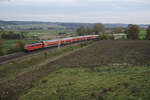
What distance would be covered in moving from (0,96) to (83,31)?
8607cm

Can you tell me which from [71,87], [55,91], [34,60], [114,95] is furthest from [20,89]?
[34,60]

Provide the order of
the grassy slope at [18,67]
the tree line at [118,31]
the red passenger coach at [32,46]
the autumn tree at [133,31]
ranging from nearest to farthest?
1. the grassy slope at [18,67]
2. the red passenger coach at [32,46]
3. the autumn tree at [133,31]
4. the tree line at [118,31]

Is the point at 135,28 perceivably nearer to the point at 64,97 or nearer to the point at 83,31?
the point at 83,31

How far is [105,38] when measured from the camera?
71625 millimetres

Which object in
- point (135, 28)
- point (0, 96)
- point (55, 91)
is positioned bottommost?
point (0, 96)

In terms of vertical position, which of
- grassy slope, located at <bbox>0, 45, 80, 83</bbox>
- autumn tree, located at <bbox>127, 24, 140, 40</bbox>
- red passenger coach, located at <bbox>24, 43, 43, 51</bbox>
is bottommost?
grassy slope, located at <bbox>0, 45, 80, 83</bbox>

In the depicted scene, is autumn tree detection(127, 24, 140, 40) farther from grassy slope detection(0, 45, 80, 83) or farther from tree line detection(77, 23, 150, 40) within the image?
grassy slope detection(0, 45, 80, 83)

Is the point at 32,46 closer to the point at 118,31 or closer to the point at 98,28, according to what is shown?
the point at 98,28

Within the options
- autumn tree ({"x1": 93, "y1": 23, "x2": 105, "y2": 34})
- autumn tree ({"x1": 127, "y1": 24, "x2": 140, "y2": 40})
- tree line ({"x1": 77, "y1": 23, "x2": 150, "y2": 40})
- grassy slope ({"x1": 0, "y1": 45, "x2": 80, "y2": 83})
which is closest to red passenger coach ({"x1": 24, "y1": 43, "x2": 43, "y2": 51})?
grassy slope ({"x1": 0, "y1": 45, "x2": 80, "y2": 83})

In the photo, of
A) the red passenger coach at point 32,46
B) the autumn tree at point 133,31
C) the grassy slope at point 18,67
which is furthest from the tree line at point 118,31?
the grassy slope at point 18,67

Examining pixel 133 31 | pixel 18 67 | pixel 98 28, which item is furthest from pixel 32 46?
pixel 98 28

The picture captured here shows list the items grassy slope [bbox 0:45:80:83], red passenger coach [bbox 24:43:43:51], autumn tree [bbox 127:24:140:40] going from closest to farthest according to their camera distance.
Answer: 1. grassy slope [bbox 0:45:80:83]
2. red passenger coach [bbox 24:43:43:51]
3. autumn tree [bbox 127:24:140:40]

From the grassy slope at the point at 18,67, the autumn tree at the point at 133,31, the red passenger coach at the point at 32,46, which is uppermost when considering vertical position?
the autumn tree at the point at 133,31

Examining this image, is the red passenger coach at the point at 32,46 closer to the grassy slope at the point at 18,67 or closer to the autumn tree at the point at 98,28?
the grassy slope at the point at 18,67
